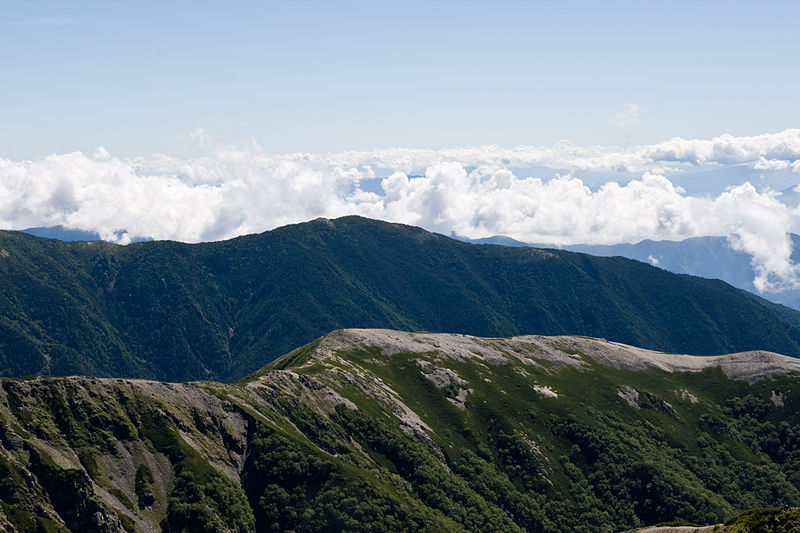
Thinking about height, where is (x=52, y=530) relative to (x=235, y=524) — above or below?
above

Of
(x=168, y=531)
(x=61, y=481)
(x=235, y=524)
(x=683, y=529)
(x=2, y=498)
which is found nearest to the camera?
(x=683, y=529)

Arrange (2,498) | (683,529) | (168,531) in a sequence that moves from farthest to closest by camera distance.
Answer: (168,531)
(2,498)
(683,529)

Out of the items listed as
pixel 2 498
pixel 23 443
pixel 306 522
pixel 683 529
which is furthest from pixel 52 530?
pixel 683 529

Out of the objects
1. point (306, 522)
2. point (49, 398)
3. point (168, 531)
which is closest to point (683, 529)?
point (306, 522)

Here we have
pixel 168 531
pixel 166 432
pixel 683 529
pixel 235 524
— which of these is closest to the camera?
pixel 683 529

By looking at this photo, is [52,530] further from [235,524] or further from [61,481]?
[235,524]

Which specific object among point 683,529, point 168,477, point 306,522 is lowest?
point 306,522

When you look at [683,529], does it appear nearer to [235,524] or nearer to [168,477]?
[235,524]

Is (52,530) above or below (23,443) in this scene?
below

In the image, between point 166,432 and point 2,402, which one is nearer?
point 2,402
